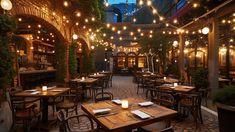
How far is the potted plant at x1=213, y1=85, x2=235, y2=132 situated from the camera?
10.9ft

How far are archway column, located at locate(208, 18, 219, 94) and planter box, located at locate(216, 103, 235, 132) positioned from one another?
3967 mm

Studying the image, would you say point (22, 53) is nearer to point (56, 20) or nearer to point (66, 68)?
point (66, 68)

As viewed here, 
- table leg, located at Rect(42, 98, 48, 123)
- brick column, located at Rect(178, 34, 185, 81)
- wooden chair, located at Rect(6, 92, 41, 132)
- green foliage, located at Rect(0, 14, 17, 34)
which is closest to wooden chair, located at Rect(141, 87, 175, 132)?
wooden chair, located at Rect(6, 92, 41, 132)

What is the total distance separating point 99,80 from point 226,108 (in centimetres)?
608

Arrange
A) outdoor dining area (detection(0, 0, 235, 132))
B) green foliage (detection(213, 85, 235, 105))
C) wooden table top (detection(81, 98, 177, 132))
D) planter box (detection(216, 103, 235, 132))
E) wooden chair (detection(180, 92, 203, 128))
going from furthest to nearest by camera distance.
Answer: wooden chair (detection(180, 92, 203, 128)) → green foliage (detection(213, 85, 235, 105)) → planter box (detection(216, 103, 235, 132)) → outdoor dining area (detection(0, 0, 235, 132)) → wooden table top (detection(81, 98, 177, 132))

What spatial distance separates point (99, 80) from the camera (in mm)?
8766

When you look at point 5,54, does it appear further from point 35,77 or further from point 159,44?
point 159,44

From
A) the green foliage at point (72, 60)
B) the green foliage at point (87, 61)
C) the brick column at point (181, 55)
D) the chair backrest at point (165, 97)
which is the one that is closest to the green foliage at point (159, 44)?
the brick column at point (181, 55)

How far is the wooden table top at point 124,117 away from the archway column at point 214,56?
507 cm

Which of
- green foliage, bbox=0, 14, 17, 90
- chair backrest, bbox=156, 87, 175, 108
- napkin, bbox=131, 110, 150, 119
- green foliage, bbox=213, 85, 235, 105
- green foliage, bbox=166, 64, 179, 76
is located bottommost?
chair backrest, bbox=156, 87, 175, 108

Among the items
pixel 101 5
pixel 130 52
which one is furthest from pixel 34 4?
pixel 130 52

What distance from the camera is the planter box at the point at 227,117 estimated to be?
3305 mm

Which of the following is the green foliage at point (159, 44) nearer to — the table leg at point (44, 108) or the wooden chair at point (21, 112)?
the table leg at point (44, 108)

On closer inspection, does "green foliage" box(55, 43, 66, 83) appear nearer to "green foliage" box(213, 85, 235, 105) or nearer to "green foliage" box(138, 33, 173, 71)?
"green foliage" box(138, 33, 173, 71)
